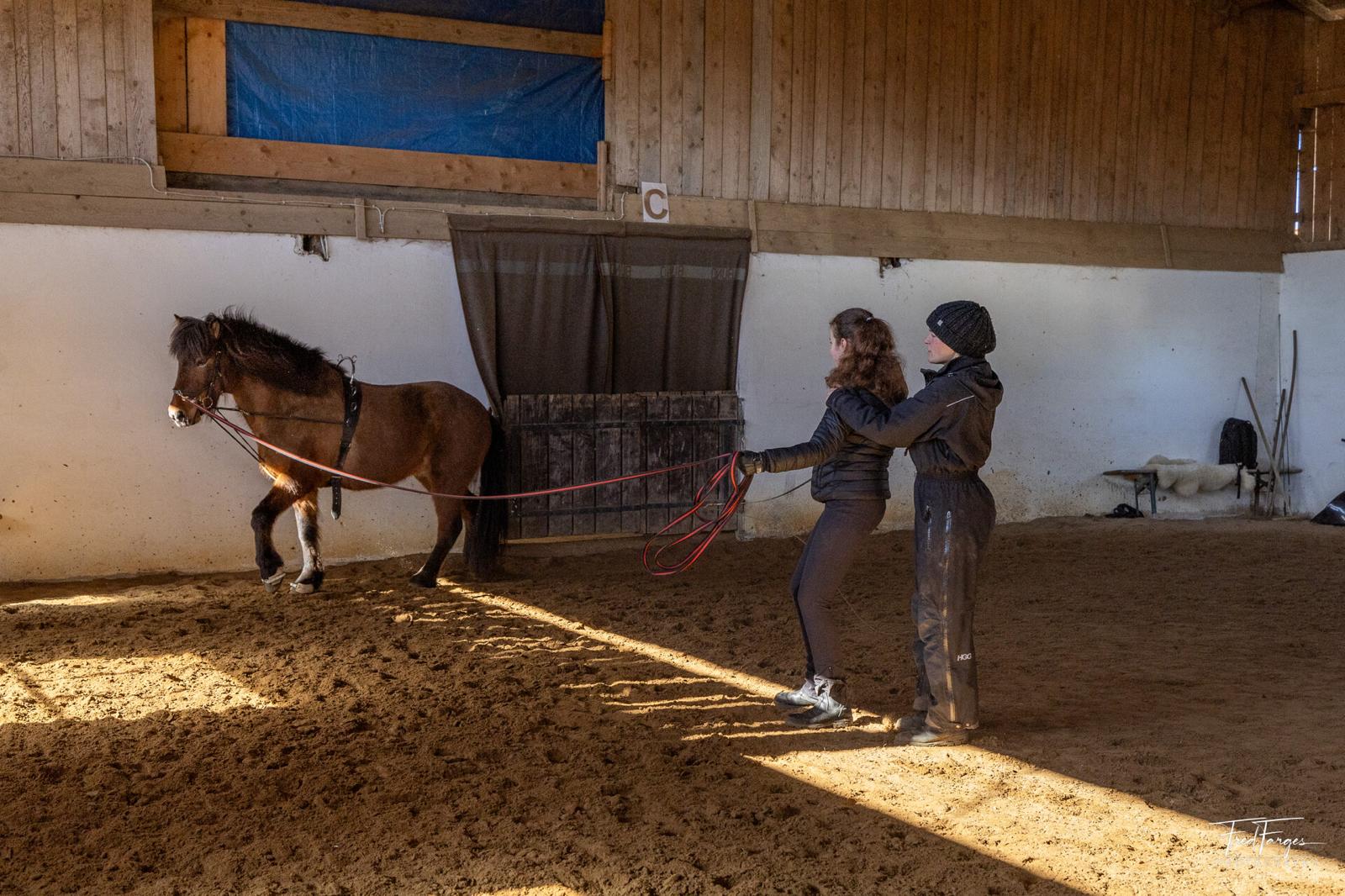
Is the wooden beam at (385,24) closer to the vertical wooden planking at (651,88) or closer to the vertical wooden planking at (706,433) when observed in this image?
the vertical wooden planking at (651,88)

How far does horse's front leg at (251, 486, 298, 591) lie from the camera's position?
5.87 metres

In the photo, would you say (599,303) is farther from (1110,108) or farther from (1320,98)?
(1320,98)

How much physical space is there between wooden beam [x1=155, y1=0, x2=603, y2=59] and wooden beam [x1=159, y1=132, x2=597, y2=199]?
758 mm

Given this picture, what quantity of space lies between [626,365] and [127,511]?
331cm

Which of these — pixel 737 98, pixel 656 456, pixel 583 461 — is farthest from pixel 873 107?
pixel 583 461

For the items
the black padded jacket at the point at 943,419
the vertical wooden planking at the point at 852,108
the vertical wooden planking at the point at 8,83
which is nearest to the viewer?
the black padded jacket at the point at 943,419

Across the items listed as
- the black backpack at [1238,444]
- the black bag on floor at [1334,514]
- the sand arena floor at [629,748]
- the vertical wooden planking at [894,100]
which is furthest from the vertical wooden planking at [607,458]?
the black bag on floor at [1334,514]

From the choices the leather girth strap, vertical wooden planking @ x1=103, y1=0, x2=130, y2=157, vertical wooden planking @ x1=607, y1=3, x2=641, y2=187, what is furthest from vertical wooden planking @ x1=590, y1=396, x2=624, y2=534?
vertical wooden planking @ x1=103, y1=0, x2=130, y2=157

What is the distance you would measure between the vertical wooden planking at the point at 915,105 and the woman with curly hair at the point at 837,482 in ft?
17.5

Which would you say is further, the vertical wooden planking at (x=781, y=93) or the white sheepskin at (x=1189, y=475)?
the white sheepskin at (x=1189, y=475)

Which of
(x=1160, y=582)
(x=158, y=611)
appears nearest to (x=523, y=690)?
(x=158, y=611)

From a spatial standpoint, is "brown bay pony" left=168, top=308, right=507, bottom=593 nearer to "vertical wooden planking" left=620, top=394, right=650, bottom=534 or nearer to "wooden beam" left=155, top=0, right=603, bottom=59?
"vertical wooden planking" left=620, top=394, right=650, bottom=534

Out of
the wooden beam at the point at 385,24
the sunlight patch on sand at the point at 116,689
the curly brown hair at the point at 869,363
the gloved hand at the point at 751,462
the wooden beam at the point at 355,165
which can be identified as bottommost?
the sunlight patch on sand at the point at 116,689

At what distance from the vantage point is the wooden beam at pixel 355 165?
7.22 m
